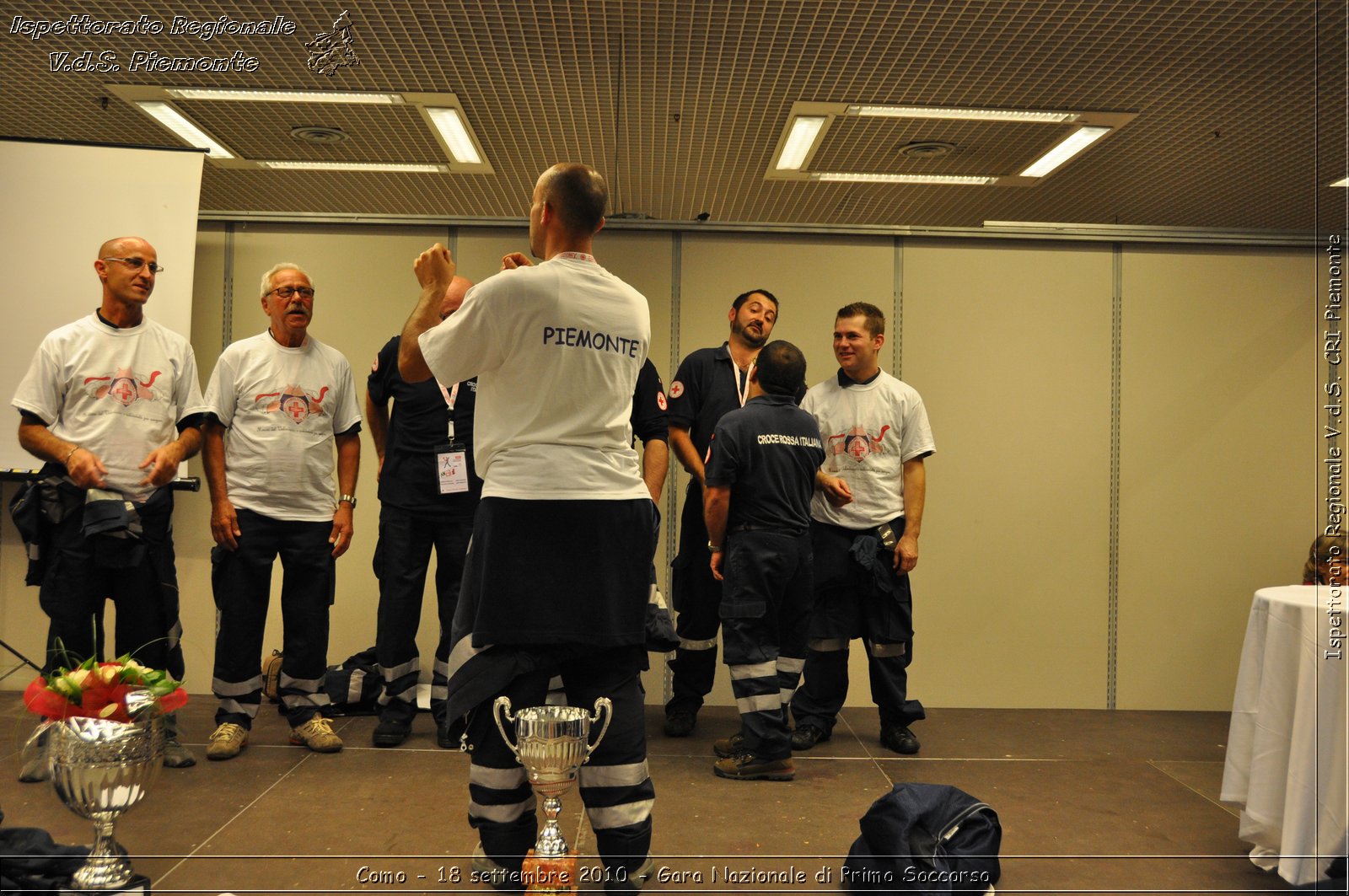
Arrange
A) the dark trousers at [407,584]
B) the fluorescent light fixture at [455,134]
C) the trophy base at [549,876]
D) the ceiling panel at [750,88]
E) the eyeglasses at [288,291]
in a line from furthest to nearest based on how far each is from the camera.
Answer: the fluorescent light fixture at [455,134] < the dark trousers at [407,584] < the eyeglasses at [288,291] < the ceiling panel at [750,88] < the trophy base at [549,876]

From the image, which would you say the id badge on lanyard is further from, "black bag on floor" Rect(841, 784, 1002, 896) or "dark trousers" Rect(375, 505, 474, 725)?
"black bag on floor" Rect(841, 784, 1002, 896)

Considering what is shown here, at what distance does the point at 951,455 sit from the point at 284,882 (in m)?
3.53

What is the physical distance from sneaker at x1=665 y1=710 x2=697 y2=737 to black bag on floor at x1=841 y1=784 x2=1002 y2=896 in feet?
5.12

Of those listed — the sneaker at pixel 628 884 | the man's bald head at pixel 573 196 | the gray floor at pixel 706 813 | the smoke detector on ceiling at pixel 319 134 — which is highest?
the smoke detector on ceiling at pixel 319 134

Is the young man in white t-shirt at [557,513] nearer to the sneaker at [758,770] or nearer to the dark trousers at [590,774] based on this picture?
the dark trousers at [590,774]

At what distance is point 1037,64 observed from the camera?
407 cm

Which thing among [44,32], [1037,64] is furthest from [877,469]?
[44,32]

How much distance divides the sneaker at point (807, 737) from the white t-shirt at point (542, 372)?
6.84ft

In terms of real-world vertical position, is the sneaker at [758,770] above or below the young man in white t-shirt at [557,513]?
below

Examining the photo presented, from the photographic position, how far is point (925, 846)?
101 inches

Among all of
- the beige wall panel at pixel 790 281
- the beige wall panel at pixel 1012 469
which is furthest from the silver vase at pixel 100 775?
the beige wall panel at pixel 1012 469

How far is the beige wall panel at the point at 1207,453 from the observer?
4.99m

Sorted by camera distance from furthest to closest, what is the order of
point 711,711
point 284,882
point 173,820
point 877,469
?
point 711,711
point 877,469
point 173,820
point 284,882

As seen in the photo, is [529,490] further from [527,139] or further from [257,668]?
[527,139]
